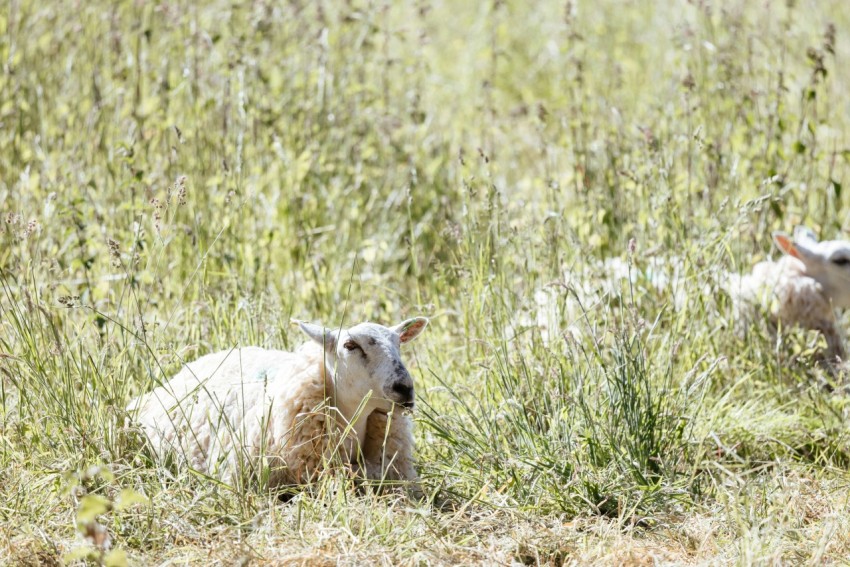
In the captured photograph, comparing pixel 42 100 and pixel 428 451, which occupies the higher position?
pixel 42 100

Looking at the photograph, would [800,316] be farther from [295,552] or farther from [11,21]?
[11,21]

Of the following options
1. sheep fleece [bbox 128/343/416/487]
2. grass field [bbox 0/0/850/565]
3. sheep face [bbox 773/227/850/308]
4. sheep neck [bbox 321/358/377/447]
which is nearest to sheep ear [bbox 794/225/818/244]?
sheep face [bbox 773/227/850/308]

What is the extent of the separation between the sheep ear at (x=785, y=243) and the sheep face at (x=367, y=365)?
98.4 inches

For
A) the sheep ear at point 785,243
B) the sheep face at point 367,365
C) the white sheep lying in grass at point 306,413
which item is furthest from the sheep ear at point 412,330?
the sheep ear at point 785,243

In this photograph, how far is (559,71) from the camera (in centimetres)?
890

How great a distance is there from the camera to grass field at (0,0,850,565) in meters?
3.31

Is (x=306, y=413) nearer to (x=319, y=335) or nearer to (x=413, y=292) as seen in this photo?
(x=319, y=335)

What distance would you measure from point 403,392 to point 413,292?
210 cm

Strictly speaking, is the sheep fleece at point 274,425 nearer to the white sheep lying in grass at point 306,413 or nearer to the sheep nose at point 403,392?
the white sheep lying in grass at point 306,413

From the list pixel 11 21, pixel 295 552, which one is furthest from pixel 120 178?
pixel 295 552

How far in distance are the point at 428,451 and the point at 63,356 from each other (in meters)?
1.34

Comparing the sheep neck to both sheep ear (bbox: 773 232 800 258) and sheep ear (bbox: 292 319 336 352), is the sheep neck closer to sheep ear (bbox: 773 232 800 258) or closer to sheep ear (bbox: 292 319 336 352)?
sheep ear (bbox: 292 319 336 352)

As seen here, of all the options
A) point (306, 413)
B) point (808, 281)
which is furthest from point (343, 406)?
point (808, 281)

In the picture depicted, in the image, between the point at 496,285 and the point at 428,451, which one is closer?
the point at 428,451
